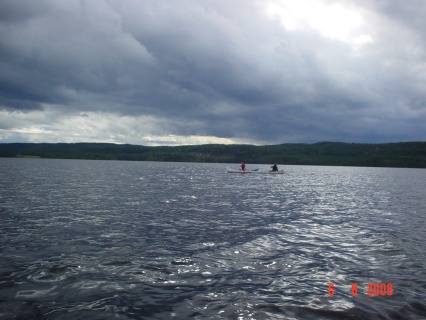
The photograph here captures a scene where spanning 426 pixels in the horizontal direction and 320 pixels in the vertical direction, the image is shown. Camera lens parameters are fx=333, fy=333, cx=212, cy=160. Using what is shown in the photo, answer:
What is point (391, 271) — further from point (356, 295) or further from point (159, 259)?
point (159, 259)

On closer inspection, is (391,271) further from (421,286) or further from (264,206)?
(264,206)

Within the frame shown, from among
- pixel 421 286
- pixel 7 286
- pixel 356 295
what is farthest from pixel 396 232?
pixel 7 286

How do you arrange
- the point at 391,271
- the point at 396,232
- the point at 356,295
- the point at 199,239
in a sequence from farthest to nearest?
the point at 396,232, the point at 199,239, the point at 391,271, the point at 356,295

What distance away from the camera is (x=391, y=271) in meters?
12.4

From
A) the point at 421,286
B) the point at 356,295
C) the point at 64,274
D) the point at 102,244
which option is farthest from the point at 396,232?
the point at 64,274

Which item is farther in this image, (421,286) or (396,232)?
(396,232)

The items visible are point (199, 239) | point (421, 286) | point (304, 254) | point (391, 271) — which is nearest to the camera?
point (421, 286)

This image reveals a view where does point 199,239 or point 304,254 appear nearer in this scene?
point 304,254

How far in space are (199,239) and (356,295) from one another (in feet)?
26.9

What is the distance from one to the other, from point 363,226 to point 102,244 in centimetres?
1606

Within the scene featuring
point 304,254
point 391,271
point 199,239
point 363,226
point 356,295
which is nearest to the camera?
point 356,295

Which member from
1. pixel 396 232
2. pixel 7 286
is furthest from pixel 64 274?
pixel 396 232

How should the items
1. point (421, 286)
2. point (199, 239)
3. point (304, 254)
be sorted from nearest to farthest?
point (421, 286) → point (304, 254) → point (199, 239)

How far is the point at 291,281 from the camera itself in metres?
11.0
